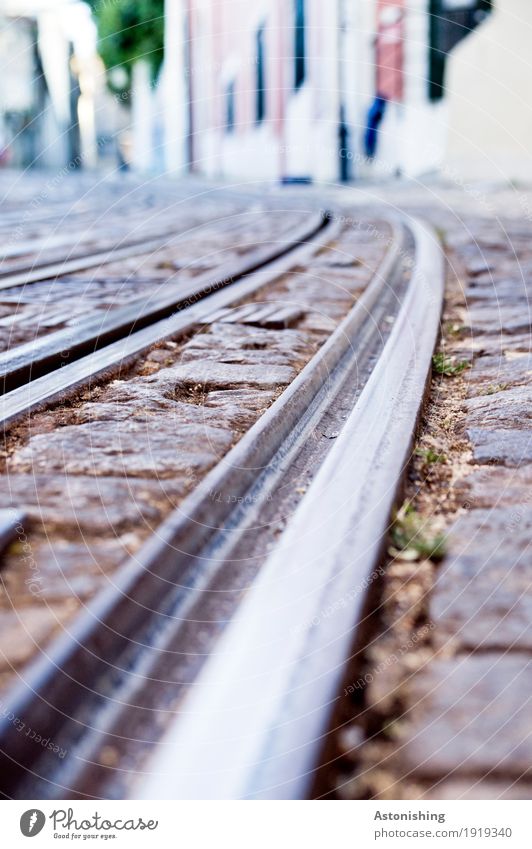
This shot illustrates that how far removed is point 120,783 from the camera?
3.70 ft

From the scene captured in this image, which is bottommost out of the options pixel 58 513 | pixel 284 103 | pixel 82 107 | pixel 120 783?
pixel 120 783

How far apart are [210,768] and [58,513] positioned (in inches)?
30.1

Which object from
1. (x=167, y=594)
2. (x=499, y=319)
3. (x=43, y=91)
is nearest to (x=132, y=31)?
(x=43, y=91)

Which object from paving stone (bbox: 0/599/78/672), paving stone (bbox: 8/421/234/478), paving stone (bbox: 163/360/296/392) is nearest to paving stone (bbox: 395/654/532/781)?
paving stone (bbox: 0/599/78/672)

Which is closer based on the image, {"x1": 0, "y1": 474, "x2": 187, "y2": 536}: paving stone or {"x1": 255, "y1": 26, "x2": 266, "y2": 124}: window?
{"x1": 0, "y1": 474, "x2": 187, "y2": 536}: paving stone

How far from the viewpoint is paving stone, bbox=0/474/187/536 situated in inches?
67.5

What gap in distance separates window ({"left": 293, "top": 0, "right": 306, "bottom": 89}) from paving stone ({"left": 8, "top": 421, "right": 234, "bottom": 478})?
47.2 feet

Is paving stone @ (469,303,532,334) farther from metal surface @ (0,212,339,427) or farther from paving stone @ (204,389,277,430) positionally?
paving stone @ (204,389,277,430)

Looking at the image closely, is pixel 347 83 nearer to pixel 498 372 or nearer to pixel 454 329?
pixel 454 329

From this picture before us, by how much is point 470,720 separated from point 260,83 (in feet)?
63.4

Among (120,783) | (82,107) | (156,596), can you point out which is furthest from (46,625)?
(82,107)

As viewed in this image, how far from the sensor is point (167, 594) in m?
1.50

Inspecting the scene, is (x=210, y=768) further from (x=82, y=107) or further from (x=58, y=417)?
(x=82, y=107)

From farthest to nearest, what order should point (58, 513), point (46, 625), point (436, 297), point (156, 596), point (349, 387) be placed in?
1. point (436, 297)
2. point (349, 387)
3. point (58, 513)
4. point (156, 596)
5. point (46, 625)
